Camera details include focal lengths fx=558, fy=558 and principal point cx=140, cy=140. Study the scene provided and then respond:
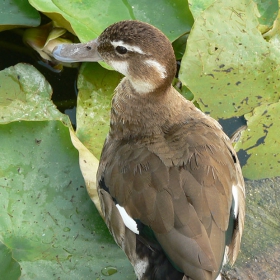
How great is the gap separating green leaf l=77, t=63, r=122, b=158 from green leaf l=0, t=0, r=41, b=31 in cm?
38

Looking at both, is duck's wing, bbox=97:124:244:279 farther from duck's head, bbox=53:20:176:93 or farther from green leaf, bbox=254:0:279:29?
green leaf, bbox=254:0:279:29

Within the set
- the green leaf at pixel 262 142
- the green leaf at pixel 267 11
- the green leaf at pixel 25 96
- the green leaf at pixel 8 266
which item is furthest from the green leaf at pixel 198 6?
the green leaf at pixel 8 266

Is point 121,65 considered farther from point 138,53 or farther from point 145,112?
point 145,112

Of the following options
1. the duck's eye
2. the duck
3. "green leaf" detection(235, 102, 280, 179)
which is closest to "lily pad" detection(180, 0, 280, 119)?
"green leaf" detection(235, 102, 280, 179)

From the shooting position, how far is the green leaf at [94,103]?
2.99 m

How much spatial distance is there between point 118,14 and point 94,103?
1.70ft

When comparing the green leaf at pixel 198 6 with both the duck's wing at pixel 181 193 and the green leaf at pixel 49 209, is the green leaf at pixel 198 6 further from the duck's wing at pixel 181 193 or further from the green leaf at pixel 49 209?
the green leaf at pixel 49 209

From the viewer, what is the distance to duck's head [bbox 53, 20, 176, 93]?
7.97 ft

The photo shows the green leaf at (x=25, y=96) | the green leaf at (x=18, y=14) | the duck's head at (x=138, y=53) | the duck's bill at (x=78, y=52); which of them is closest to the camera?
the duck's head at (x=138, y=53)

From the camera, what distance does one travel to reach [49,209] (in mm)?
2656

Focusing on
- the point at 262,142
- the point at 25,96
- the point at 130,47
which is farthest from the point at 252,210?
the point at 25,96

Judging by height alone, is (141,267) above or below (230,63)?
below

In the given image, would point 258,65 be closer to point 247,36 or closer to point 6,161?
point 247,36

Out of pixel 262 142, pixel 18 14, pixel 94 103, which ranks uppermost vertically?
pixel 262 142
